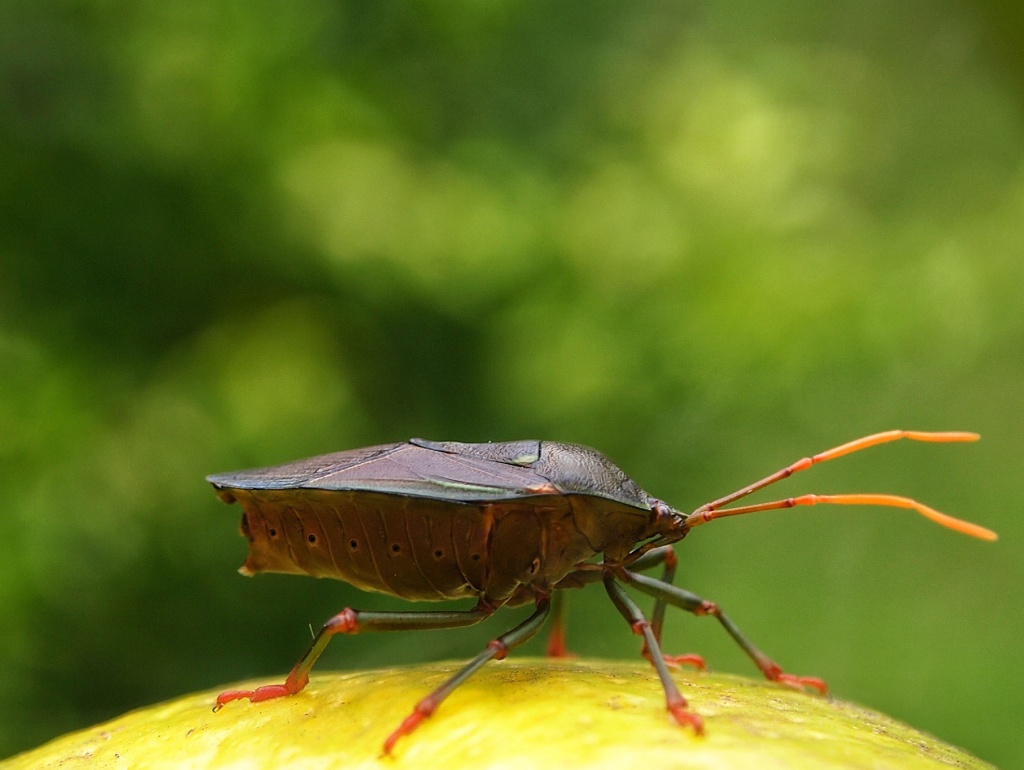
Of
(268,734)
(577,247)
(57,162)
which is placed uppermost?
(57,162)

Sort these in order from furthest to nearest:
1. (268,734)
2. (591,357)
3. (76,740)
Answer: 1. (591,357)
2. (76,740)
3. (268,734)

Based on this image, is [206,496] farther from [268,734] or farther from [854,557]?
[854,557]

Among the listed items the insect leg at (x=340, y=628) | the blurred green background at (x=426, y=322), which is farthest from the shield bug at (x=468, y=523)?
the blurred green background at (x=426, y=322)

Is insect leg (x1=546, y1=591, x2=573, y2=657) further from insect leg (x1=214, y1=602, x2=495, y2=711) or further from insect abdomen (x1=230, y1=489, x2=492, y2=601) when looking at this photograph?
insect leg (x1=214, y1=602, x2=495, y2=711)

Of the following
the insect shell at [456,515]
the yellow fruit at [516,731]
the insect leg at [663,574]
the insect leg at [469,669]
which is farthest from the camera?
the insect leg at [663,574]

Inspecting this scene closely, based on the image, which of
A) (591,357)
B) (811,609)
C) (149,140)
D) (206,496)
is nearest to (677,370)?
(591,357)

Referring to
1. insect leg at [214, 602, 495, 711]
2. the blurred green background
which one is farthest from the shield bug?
the blurred green background

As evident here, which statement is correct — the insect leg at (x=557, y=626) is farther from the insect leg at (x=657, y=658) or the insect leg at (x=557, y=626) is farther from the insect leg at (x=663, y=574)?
the insect leg at (x=657, y=658)
